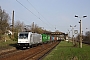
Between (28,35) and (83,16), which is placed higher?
(83,16)

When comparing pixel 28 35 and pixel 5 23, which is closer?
pixel 28 35

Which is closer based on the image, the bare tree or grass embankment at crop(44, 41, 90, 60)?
grass embankment at crop(44, 41, 90, 60)

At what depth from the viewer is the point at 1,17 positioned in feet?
209

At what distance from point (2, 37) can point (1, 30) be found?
2.25 metres

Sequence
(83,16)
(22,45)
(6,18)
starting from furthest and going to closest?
1. (6,18)
2. (83,16)
3. (22,45)

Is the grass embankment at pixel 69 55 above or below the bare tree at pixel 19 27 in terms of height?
below

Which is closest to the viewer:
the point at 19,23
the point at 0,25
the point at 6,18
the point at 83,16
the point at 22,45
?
the point at 22,45

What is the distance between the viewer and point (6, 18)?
66.6 meters

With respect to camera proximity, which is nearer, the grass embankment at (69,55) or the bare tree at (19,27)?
the grass embankment at (69,55)

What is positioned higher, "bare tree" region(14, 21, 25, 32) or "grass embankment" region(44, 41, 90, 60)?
"bare tree" region(14, 21, 25, 32)


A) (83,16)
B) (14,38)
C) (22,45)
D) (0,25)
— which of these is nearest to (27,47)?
(22,45)

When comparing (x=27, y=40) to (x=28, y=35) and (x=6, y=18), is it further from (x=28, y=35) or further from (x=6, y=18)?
(x=6, y=18)

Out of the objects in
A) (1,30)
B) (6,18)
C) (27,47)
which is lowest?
(27,47)

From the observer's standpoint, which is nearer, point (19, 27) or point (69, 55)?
point (69, 55)
